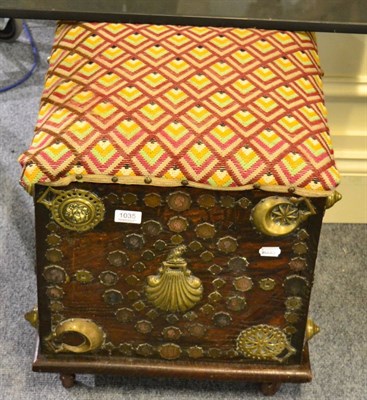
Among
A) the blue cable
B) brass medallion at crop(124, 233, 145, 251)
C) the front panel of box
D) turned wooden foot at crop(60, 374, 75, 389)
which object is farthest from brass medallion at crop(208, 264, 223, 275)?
the blue cable

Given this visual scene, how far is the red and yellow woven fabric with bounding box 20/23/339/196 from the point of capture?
1.11 metres

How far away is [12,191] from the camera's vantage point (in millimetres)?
1748

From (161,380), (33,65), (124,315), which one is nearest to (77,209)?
(124,315)

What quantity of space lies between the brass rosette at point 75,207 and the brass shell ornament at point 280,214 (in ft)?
0.71

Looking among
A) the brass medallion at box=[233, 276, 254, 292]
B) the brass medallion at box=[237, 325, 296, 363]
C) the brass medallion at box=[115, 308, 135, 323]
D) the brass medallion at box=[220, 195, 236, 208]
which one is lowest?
the brass medallion at box=[237, 325, 296, 363]

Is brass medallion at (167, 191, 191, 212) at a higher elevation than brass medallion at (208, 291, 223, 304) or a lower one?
higher

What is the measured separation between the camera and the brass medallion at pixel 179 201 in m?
1.13

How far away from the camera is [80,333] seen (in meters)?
1.27

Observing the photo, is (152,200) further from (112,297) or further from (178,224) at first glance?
(112,297)

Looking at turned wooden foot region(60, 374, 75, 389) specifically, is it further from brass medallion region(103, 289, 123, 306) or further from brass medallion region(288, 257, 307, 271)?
brass medallion region(288, 257, 307, 271)

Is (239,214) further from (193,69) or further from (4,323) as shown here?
(4,323)

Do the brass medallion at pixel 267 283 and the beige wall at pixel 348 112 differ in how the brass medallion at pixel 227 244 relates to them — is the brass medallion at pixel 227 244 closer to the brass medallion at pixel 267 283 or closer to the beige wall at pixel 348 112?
the brass medallion at pixel 267 283

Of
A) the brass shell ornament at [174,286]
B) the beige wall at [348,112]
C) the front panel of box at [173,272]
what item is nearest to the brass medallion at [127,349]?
the front panel of box at [173,272]

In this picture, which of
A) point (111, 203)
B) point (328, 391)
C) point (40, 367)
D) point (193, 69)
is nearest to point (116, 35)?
point (193, 69)
